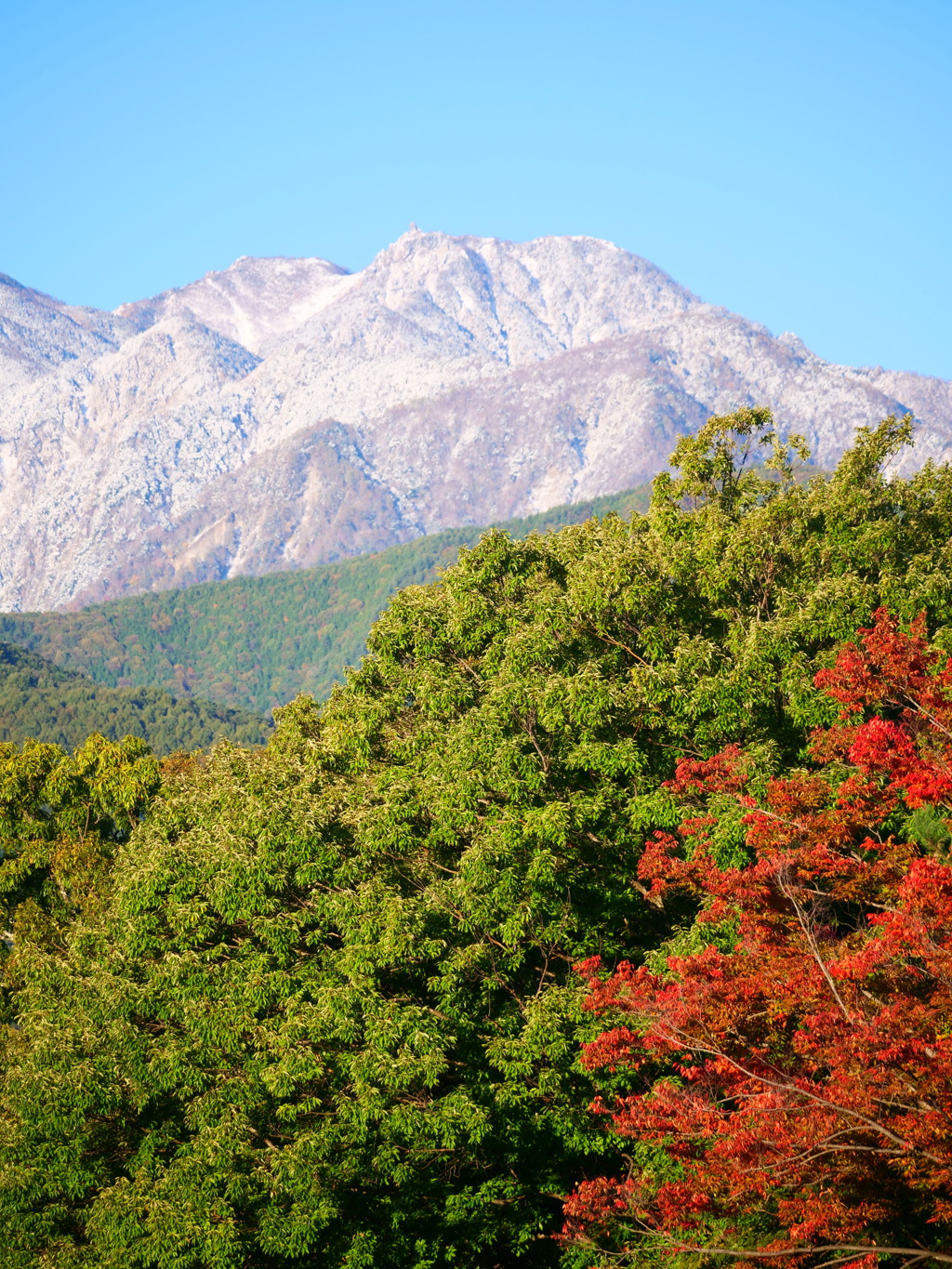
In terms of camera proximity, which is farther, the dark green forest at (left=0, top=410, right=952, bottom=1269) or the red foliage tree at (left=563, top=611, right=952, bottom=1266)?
the dark green forest at (left=0, top=410, right=952, bottom=1269)

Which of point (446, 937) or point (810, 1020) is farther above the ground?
point (810, 1020)

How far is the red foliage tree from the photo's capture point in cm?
1484

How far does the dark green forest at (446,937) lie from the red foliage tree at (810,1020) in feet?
1.18

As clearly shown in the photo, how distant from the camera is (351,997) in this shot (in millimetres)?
20828

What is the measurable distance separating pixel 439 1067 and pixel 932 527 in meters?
20.7

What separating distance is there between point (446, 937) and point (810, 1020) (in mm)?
9315

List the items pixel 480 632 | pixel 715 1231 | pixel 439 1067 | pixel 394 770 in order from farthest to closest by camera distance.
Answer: pixel 480 632 < pixel 394 770 < pixel 439 1067 < pixel 715 1231

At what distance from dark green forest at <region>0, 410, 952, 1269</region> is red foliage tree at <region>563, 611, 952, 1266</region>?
358 millimetres

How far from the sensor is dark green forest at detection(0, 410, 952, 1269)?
2039 centimetres

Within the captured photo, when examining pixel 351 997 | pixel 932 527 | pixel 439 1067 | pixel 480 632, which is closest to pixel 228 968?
pixel 351 997

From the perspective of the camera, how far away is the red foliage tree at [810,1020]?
48.7 feet

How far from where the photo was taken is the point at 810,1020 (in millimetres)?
15844

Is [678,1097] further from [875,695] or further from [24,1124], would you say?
[24,1124]

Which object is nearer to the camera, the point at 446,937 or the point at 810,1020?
the point at 810,1020
